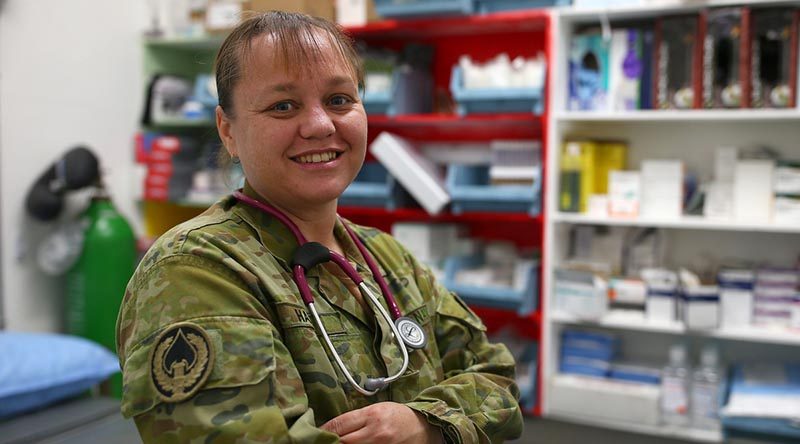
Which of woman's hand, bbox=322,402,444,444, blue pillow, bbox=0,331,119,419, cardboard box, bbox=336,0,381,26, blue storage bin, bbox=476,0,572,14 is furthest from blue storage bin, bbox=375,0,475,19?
woman's hand, bbox=322,402,444,444

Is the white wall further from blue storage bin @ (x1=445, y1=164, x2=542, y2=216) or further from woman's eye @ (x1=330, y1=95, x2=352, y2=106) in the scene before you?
woman's eye @ (x1=330, y1=95, x2=352, y2=106)

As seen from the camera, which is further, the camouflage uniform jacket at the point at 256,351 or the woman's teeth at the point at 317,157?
the woman's teeth at the point at 317,157

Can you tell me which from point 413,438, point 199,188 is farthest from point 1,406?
point 199,188

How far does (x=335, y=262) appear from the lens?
1.16 metres

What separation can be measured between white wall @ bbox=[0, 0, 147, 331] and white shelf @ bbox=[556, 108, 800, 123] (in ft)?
7.82

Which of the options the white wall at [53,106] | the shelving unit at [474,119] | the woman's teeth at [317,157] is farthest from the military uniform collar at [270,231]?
the white wall at [53,106]

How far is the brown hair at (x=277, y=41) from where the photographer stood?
1061 mm

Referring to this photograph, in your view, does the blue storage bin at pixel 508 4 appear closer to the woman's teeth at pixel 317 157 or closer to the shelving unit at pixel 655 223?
the shelving unit at pixel 655 223

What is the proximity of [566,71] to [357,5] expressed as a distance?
1.02m

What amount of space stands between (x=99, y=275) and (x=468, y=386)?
264 centimetres

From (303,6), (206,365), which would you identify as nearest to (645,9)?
(303,6)

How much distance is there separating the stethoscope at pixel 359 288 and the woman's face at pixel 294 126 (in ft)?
0.14

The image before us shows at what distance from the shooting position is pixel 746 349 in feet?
9.80

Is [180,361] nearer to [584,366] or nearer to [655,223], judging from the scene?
[655,223]
